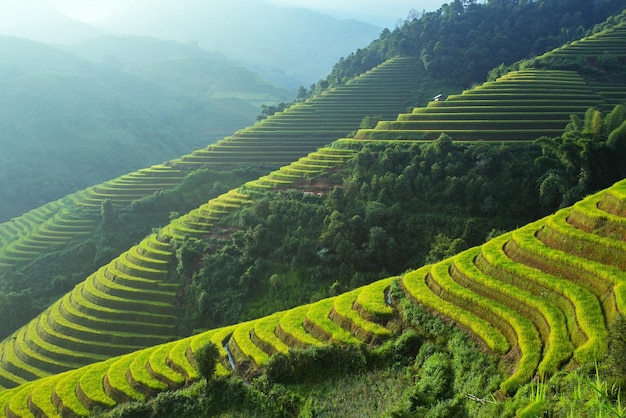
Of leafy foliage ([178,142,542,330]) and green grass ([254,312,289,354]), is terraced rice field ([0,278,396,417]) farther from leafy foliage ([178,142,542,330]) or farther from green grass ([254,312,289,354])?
leafy foliage ([178,142,542,330])

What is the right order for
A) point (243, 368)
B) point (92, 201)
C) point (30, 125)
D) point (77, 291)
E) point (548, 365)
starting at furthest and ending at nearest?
point (30, 125), point (92, 201), point (77, 291), point (243, 368), point (548, 365)

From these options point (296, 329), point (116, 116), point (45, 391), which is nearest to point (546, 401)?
point (296, 329)

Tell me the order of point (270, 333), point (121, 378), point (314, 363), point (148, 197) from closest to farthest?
1. point (314, 363)
2. point (270, 333)
3. point (121, 378)
4. point (148, 197)

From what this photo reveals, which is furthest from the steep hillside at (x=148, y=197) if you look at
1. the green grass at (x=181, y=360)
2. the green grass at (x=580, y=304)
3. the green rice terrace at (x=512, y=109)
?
the green grass at (x=580, y=304)

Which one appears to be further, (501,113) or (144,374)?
(501,113)

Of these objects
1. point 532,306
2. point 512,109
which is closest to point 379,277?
point 532,306

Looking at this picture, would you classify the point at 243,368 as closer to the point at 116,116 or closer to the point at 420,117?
the point at 420,117

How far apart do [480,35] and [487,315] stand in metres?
72.2

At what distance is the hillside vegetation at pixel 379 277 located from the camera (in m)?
16.3

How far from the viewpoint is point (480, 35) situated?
79812 millimetres

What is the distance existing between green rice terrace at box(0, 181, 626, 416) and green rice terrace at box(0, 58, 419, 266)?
100 feet

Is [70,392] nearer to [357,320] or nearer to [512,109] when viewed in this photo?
[357,320]

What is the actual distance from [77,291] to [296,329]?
2205 cm

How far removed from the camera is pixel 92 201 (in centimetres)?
5697
